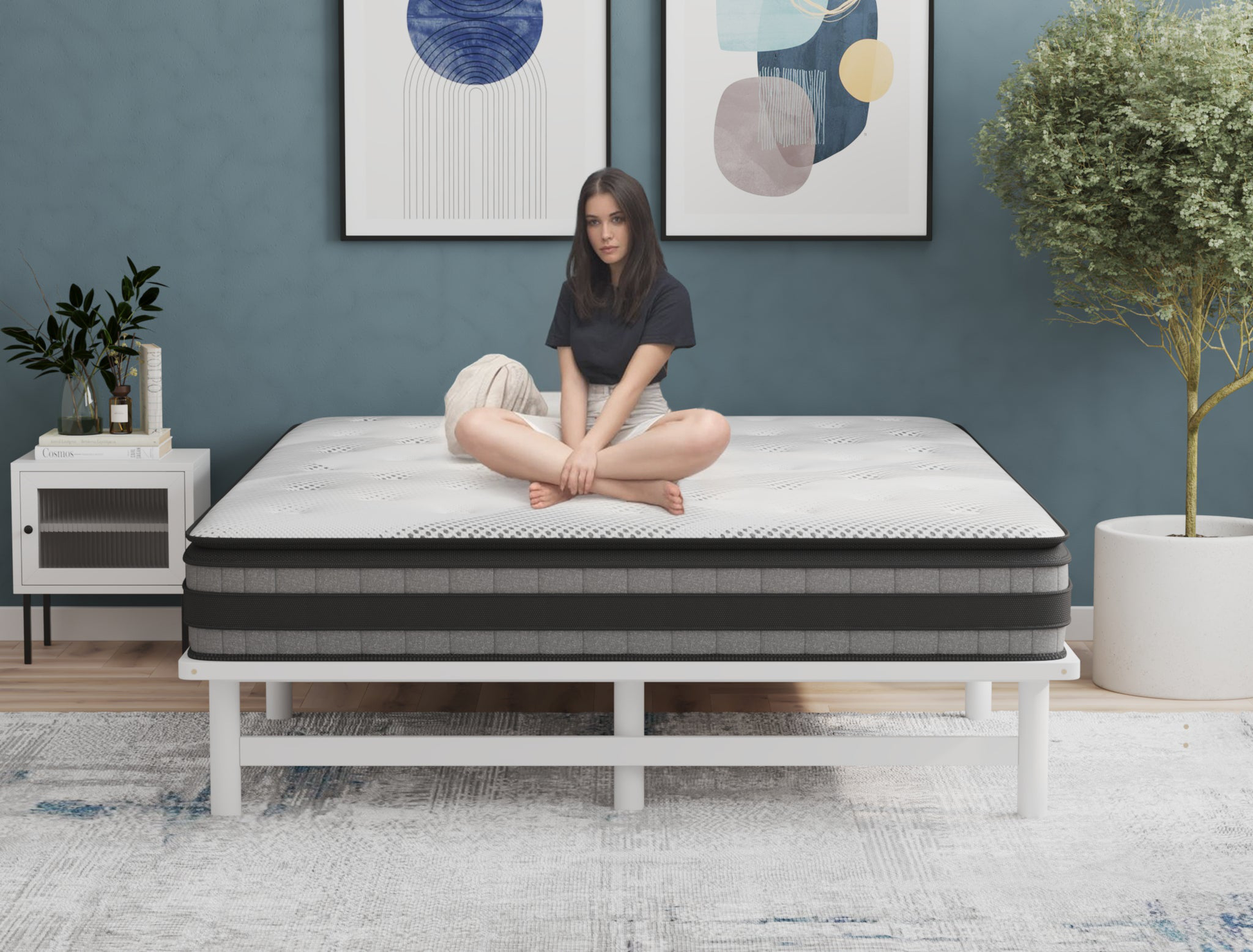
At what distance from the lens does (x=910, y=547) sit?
2.20 meters

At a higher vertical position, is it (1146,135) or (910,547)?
(1146,135)

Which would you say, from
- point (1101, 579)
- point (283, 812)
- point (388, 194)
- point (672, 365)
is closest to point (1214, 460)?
point (1101, 579)

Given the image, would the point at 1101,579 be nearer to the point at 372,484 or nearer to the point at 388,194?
the point at 372,484

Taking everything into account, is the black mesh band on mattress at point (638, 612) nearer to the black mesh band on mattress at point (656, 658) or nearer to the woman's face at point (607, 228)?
the black mesh band on mattress at point (656, 658)

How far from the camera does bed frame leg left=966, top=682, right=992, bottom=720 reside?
2.87 metres

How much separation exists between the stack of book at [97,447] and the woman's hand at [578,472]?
1406mm

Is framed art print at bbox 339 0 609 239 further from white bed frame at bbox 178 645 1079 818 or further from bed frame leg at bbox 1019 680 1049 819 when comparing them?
bed frame leg at bbox 1019 680 1049 819

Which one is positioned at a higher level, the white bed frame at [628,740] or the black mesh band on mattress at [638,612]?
the black mesh band on mattress at [638,612]

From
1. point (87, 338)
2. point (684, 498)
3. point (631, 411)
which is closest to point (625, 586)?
point (684, 498)

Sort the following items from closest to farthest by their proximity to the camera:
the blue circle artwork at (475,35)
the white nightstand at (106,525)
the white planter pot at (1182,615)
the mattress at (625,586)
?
the mattress at (625,586)
the white planter pot at (1182,615)
the white nightstand at (106,525)
the blue circle artwork at (475,35)

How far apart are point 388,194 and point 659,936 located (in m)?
2.20

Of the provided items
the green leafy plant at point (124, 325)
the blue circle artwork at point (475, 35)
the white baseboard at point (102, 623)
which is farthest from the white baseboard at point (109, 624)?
the blue circle artwork at point (475, 35)

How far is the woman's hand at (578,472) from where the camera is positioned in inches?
92.0

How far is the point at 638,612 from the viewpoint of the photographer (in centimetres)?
220
